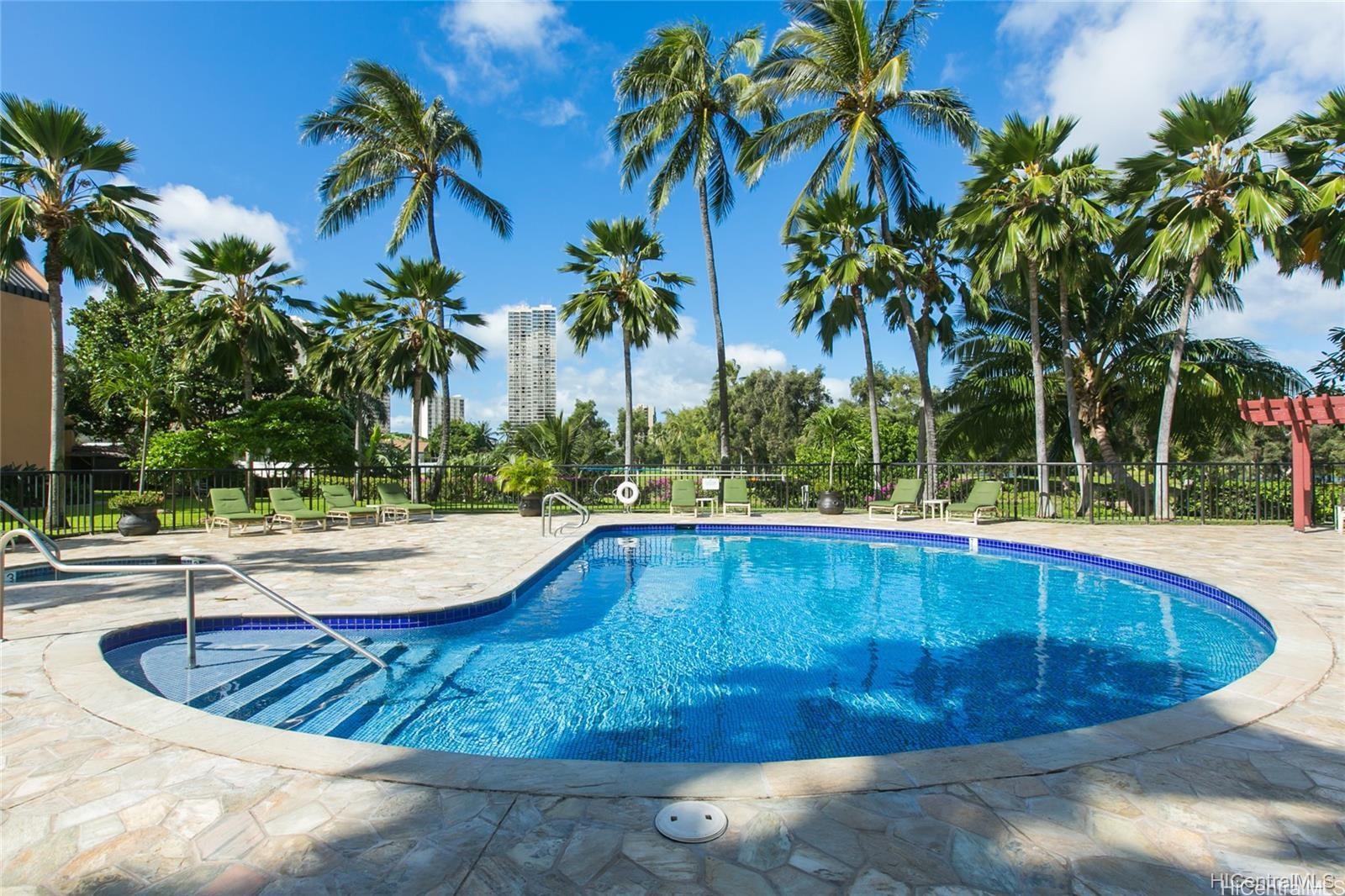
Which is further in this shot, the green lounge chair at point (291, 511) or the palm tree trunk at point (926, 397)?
the palm tree trunk at point (926, 397)

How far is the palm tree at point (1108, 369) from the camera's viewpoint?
1702 cm

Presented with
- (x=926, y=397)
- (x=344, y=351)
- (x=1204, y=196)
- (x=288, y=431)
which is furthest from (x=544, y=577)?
(x=1204, y=196)

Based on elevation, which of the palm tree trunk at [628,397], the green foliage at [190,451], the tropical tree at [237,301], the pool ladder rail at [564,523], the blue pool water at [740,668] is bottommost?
the blue pool water at [740,668]

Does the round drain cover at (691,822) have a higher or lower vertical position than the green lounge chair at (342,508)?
lower

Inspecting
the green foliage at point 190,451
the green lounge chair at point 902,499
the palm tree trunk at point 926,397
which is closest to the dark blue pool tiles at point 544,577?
the green lounge chair at point 902,499

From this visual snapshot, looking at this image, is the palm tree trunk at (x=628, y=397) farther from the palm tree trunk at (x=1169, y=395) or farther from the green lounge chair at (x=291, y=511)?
the palm tree trunk at (x=1169, y=395)

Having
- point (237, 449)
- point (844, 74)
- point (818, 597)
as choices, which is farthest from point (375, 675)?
point (844, 74)

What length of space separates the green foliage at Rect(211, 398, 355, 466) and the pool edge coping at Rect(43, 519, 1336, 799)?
525 inches

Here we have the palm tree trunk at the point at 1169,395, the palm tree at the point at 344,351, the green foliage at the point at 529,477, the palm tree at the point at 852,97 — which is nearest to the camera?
the palm tree trunk at the point at 1169,395

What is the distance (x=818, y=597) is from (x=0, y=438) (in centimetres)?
2709

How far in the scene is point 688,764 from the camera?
9.62 ft

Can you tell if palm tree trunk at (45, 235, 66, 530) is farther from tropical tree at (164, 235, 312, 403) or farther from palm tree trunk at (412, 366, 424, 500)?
palm tree trunk at (412, 366, 424, 500)

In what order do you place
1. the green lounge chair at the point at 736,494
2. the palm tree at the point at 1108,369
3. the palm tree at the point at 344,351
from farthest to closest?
the palm tree at the point at 344,351 < the palm tree at the point at 1108,369 < the green lounge chair at the point at 736,494

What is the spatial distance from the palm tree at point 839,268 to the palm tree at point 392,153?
1060cm
